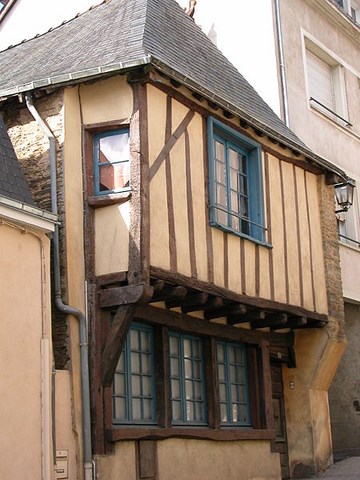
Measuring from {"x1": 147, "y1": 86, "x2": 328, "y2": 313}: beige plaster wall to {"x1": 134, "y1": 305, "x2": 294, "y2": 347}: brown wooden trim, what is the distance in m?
0.60

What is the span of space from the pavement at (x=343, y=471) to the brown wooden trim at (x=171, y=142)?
5.21 m

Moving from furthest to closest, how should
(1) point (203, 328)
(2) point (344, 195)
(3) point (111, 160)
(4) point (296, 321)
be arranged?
(2) point (344, 195) < (4) point (296, 321) < (1) point (203, 328) < (3) point (111, 160)

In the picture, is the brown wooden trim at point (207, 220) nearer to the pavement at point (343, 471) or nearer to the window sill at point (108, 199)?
the window sill at point (108, 199)

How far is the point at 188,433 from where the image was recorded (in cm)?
1033

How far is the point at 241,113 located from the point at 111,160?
192cm

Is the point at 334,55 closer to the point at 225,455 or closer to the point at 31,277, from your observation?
the point at 225,455

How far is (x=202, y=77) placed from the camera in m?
11.3

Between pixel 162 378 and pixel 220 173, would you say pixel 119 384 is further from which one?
pixel 220 173

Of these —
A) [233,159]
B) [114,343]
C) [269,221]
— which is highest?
[233,159]

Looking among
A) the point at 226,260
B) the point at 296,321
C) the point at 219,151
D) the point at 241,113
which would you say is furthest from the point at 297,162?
the point at 226,260

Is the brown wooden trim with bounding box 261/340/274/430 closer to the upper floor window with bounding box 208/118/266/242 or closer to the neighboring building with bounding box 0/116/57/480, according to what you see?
the upper floor window with bounding box 208/118/266/242

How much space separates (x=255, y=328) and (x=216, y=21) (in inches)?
234

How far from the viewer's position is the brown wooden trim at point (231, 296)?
9664 mm

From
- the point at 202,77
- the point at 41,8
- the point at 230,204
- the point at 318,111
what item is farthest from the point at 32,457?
the point at 41,8
